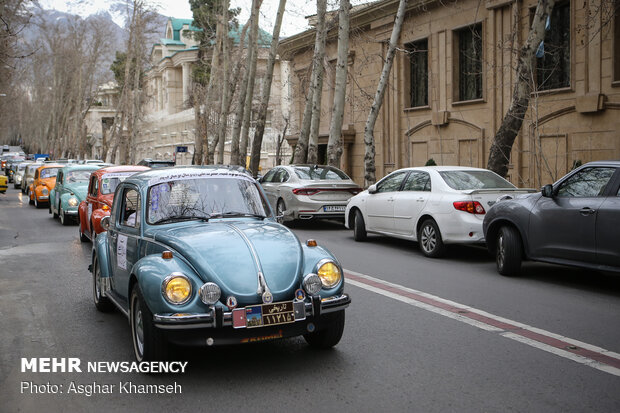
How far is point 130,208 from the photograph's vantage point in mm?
7105

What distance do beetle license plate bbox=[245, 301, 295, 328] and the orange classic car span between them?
70.4 ft

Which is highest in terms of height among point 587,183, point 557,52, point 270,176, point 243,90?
point 243,90

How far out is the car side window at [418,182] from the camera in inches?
503

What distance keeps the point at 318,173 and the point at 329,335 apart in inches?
492

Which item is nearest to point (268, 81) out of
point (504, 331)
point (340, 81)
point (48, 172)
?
point (340, 81)

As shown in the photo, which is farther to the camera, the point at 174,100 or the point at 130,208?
the point at 174,100

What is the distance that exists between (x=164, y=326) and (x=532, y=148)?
17.5 metres

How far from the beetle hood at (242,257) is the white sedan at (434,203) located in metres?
6.09

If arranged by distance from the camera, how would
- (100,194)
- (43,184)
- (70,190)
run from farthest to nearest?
(43,184) < (70,190) < (100,194)

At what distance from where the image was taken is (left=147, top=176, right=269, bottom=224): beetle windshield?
660 centimetres

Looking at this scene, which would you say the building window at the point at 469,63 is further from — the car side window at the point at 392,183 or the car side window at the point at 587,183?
the car side window at the point at 587,183

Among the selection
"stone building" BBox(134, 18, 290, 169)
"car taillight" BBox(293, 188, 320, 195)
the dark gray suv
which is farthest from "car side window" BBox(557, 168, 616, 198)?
"stone building" BBox(134, 18, 290, 169)

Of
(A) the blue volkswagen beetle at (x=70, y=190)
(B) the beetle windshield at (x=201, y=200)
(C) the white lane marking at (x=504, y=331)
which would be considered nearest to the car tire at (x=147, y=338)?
(B) the beetle windshield at (x=201, y=200)

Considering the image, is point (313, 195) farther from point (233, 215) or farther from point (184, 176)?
point (233, 215)
